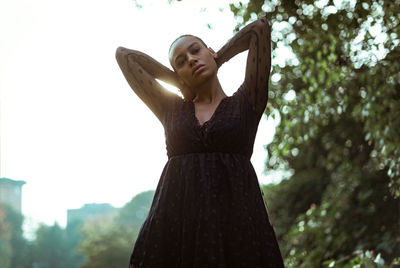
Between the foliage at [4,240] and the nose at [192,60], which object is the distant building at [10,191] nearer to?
the foliage at [4,240]

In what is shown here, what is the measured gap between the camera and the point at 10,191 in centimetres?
934

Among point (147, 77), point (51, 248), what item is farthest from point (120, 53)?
point (51, 248)

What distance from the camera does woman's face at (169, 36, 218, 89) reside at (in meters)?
2.10

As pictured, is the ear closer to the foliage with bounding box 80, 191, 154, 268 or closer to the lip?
the lip

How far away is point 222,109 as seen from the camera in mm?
2053

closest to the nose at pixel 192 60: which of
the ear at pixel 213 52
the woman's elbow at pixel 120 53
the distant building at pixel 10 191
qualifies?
the ear at pixel 213 52

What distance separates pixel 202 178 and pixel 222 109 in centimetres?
27

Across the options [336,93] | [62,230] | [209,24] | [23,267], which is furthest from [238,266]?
[62,230]

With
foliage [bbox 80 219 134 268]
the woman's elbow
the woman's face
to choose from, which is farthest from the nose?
foliage [bbox 80 219 134 268]

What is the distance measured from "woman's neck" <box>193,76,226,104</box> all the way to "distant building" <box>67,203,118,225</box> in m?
13.5

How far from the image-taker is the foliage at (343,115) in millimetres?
4141

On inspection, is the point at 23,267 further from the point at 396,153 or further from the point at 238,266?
the point at 238,266

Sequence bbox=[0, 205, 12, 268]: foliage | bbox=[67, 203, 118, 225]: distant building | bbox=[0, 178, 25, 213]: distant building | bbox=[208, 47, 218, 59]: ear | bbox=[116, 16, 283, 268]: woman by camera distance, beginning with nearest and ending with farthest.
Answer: bbox=[116, 16, 283, 268]: woman
bbox=[208, 47, 218, 59]: ear
bbox=[0, 178, 25, 213]: distant building
bbox=[0, 205, 12, 268]: foliage
bbox=[67, 203, 118, 225]: distant building

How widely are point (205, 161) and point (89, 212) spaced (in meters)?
15.9
